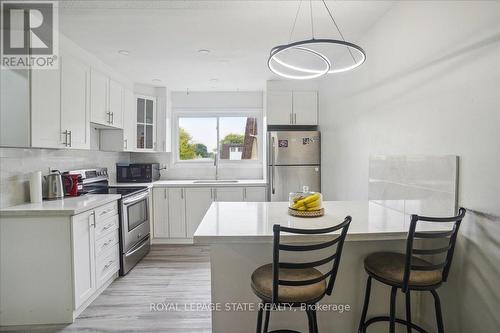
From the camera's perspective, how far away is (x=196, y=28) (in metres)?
2.25

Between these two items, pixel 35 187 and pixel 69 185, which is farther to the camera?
pixel 69 185

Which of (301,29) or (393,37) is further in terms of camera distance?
(301,29)

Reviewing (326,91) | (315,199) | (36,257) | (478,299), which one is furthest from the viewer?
(326,91)

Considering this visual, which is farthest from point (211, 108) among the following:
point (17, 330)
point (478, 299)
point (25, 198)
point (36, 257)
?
point (478, 299)

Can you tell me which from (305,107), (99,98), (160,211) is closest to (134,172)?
(160,211)

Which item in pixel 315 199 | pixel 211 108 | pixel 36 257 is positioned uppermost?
pixel 211 108

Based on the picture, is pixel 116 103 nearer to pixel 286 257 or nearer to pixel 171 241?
pixel 171 241

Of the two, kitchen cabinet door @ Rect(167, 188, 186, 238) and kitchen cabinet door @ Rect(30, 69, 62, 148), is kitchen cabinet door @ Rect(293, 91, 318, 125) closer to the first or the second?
kitchen cabinet door @ Rect(167, 188, 186, 238)

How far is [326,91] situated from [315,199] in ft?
7.36

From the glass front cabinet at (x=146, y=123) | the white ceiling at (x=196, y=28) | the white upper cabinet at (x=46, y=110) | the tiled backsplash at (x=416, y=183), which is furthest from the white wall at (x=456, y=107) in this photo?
the glass front cabinet at (x=146, y=123)

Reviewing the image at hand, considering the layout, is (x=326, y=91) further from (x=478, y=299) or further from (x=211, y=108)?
(x=478, y=299)

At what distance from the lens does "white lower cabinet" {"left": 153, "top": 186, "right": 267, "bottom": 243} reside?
377 centimetres

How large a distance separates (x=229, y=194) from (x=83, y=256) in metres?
1.97

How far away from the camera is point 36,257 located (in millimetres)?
2008
